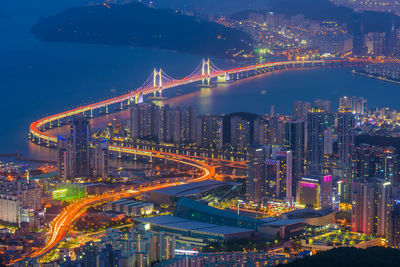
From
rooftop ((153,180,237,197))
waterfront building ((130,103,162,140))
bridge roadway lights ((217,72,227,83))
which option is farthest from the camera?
bridge roadway lights ((217,72,227,83))

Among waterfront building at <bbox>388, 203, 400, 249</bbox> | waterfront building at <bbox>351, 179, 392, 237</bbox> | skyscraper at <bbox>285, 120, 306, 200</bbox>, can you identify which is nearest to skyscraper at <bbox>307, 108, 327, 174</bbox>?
skyscraper at <bbox>285, 120, 306, 200</bbox>

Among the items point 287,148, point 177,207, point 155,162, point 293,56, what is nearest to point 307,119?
point 287,148

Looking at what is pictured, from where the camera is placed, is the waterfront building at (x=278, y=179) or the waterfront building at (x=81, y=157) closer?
the waterfront building at (x=278, y=179)

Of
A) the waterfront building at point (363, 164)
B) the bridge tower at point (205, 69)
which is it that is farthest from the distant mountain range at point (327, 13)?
the waterfront building at point (363, 164)

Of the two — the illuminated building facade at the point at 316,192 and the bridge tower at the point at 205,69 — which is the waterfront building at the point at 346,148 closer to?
the illuminated building facade at the point at 316,192

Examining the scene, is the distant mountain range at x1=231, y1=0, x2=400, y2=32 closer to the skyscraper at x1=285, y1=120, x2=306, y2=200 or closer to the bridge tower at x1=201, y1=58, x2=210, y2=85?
the bridge tower at x1=201, y1=58, x2=210, y2=85

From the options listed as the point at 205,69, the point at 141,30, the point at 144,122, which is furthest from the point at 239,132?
the point at 141,30

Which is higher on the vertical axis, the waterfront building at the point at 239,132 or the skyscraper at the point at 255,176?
the waterfront building at the point at 239,132

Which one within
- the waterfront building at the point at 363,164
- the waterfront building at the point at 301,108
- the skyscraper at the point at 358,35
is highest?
the skyscraper at the point at 358,35
